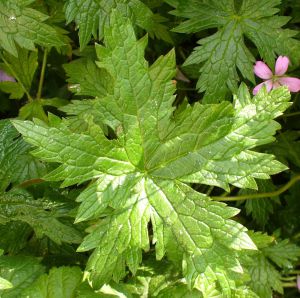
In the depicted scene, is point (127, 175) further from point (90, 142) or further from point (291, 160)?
point (291, 160)

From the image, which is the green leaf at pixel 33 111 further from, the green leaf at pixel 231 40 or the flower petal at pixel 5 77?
the green leaf at pixel 231 40

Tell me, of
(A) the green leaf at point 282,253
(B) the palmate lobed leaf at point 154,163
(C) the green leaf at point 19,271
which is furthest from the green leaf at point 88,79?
(A) the green leaf at point 282,253

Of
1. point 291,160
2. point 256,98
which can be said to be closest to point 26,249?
point 256,98

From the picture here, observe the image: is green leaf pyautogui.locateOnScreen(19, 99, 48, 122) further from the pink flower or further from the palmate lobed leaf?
the pink flower

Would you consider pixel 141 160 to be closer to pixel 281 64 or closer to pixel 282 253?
pixel 281 64

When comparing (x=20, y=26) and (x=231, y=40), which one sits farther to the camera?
(x=231, y=40)

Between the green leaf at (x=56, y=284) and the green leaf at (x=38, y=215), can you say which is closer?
the green leaf at (x=56, y=284)

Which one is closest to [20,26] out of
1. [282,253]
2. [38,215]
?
[38,215]
